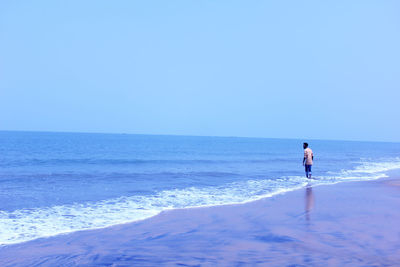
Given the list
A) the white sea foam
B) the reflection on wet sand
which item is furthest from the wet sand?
the white sea foam

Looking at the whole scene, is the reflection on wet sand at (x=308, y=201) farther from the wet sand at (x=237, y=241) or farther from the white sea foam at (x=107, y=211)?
the white sea foam at (x=107, y=211)

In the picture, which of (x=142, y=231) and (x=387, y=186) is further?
(x=387, y=186)

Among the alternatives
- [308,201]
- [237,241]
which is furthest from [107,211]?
[308,201]

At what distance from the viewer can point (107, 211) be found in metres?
9.80

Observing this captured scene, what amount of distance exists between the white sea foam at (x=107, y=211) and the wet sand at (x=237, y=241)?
62 centimetres

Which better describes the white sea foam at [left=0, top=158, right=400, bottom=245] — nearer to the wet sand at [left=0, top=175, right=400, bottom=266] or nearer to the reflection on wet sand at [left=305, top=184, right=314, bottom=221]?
the wet sand at [left=0, top=175, right=400, bottom=266]

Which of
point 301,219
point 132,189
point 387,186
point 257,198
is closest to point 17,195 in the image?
point 132,189

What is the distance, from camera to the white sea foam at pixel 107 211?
25.4 feet

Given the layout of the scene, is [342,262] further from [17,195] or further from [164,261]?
[17,195]

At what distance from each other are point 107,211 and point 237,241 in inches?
184

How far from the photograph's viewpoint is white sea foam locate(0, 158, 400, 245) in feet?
25.4

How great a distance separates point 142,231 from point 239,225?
2.34 meters

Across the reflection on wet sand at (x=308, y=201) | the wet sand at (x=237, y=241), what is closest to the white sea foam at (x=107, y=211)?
the wet sand at (x=237, y=241)

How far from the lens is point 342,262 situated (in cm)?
549
